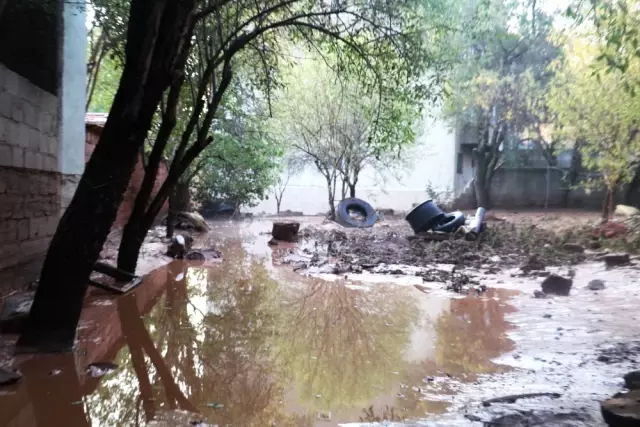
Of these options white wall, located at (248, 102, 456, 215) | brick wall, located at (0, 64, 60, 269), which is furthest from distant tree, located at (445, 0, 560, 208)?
brick wall, located at (0, 64, 60, 269)

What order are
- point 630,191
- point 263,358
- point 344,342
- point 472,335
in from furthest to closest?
1. point 630,191
2. point 472,335
3. point 344,342
4. point 263,358

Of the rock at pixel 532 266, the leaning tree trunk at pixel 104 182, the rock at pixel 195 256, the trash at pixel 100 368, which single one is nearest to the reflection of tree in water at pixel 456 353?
the rock at pixel 532 266

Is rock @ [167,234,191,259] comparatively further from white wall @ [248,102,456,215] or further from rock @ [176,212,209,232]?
white wall @ [248,102,456,215]

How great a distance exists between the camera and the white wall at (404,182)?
899 inches

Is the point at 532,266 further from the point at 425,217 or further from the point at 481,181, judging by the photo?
the point at 481,181

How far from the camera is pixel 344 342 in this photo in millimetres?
4961

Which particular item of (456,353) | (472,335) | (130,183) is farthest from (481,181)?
(456,353)

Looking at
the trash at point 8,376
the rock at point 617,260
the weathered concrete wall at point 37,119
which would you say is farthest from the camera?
the rock at point 617,260

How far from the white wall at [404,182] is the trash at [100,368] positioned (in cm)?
Answer: 1877

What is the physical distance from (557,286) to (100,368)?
230 inches

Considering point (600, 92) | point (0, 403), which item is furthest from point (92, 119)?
point (600, 92)

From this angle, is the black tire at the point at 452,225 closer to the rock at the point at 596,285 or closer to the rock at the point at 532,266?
the rock at the point at 532,266

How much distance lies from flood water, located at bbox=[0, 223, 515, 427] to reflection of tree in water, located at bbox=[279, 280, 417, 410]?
0.05 feet

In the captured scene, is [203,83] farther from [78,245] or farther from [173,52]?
[78,245]
